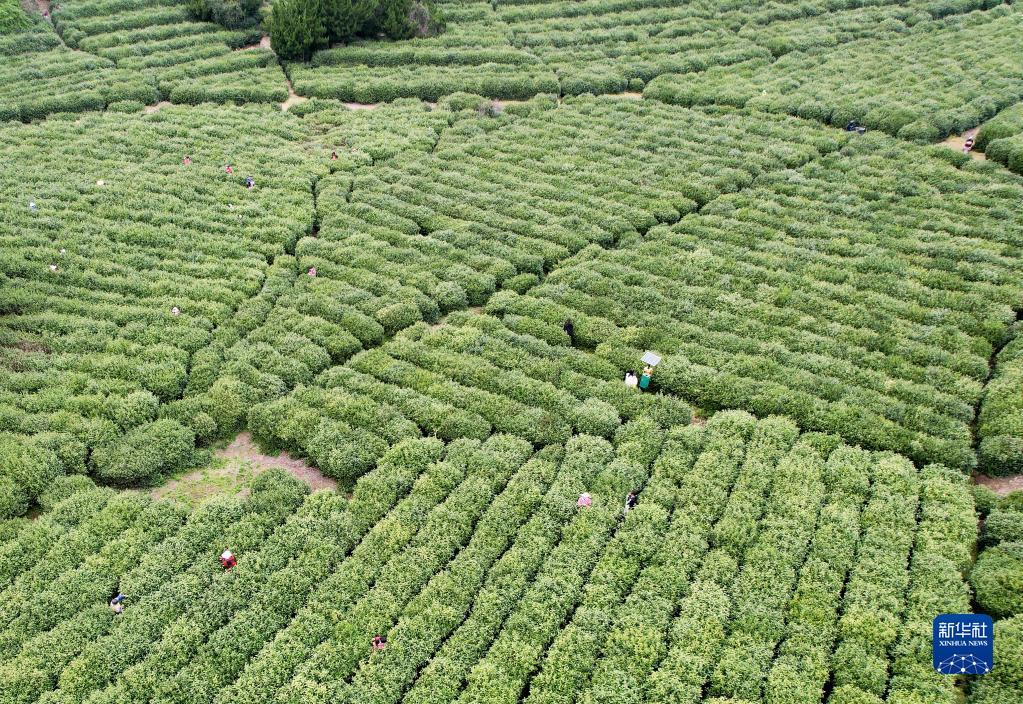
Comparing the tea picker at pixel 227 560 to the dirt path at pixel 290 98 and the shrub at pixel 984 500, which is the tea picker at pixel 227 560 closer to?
the shrub at pixel 984 500

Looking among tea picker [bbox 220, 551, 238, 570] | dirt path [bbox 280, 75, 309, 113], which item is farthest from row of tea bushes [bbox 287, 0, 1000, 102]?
tea picker [bbox 220, 551, 238, 570]

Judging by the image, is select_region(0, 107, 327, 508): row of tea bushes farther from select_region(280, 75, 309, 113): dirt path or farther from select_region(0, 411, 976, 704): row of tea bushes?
select_region(0, 411, 976, 704): row of tea bushes

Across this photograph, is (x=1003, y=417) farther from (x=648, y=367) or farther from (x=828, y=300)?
(x=648, y=367)

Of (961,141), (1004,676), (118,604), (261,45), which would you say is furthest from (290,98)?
(1004,676)

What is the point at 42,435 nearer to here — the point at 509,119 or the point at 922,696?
the point at 922,696

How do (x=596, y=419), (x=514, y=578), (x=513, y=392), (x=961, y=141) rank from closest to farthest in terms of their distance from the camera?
(x=514, y=578) → (x=596, y=419) → (x=513, y=392) → (x=961, y=141)
